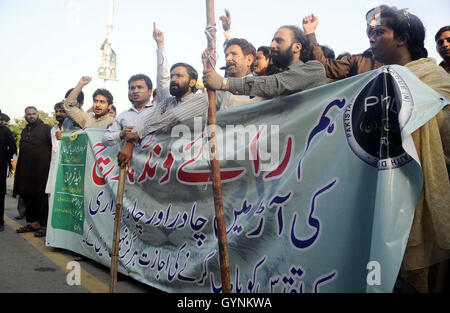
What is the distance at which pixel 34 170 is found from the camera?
6.11m

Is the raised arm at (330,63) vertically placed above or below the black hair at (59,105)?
above

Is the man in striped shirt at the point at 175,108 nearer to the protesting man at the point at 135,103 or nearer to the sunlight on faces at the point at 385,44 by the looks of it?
the protesting man at the point at 135,103

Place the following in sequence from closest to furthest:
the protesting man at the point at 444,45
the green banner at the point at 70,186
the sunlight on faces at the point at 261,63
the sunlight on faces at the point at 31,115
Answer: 1. the protesting man at the point at 444,45
2. the sunlight on faces at the point at 261,63
3. the green banner at the point at 70,186
4. the sunlight on faces at the point at 31,115

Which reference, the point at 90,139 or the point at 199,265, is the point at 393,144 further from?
the point at 90,139

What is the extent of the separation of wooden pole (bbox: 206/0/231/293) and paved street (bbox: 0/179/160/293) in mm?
1303

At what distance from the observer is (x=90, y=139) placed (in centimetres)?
441

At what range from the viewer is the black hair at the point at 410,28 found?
82.8 inches

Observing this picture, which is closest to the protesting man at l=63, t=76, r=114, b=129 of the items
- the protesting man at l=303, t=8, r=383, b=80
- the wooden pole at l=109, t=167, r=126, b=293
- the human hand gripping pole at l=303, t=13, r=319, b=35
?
the wooden pole at l=109, t=167, r=126, b=293

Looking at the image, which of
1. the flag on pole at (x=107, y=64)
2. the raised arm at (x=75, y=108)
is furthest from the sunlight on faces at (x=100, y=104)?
the flag on pole at (x=107, y=64)

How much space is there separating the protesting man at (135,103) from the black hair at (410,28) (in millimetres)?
2788

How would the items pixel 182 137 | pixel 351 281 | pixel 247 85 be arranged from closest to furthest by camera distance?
1. pixel 351 281
2. pixel 247 85
3. pixel 182 137

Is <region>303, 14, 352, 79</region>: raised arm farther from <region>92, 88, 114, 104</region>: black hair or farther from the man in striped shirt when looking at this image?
<region>92, 88, 114, 104</region>: black hair

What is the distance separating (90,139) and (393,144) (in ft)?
A: 11.7
